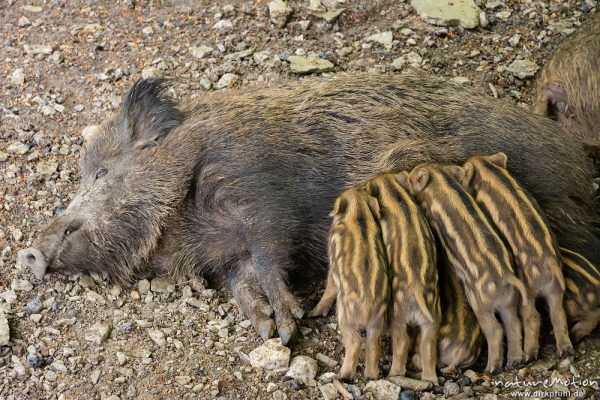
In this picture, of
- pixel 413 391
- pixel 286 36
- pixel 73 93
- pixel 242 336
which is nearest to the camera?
pixel 413 391

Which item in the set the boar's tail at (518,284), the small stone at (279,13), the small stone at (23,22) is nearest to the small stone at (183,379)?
the boar's tail at (518,284)

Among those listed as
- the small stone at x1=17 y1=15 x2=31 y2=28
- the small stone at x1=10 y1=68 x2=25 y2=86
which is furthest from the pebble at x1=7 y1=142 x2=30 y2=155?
the small stone at x1=17 y1=15 x2=31 y2=28

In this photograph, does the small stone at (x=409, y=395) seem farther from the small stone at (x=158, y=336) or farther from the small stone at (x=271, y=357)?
the small stone at (x=158, y=336)

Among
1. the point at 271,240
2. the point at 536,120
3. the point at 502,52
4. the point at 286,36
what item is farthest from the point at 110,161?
the point at 502,52

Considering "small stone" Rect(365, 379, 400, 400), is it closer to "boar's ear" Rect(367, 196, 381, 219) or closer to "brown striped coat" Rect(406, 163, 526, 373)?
"brown striped coat" Rect(406, 163, 526, 373)

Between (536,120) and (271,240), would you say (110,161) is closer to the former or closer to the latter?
(271,240)

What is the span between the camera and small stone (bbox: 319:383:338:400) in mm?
3686

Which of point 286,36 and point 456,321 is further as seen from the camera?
point 286,36

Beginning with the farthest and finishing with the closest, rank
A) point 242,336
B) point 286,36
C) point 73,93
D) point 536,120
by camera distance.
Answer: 1. point 286,36
2. point 73,93
3. point 536,120
4. point 242,336

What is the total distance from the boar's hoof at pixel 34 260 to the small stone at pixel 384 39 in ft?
9.73

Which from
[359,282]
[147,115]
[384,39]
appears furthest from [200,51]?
[359,282]

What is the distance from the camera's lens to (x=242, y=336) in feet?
13.9

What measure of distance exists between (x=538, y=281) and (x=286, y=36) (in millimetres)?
3213

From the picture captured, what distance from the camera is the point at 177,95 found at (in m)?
5.77
